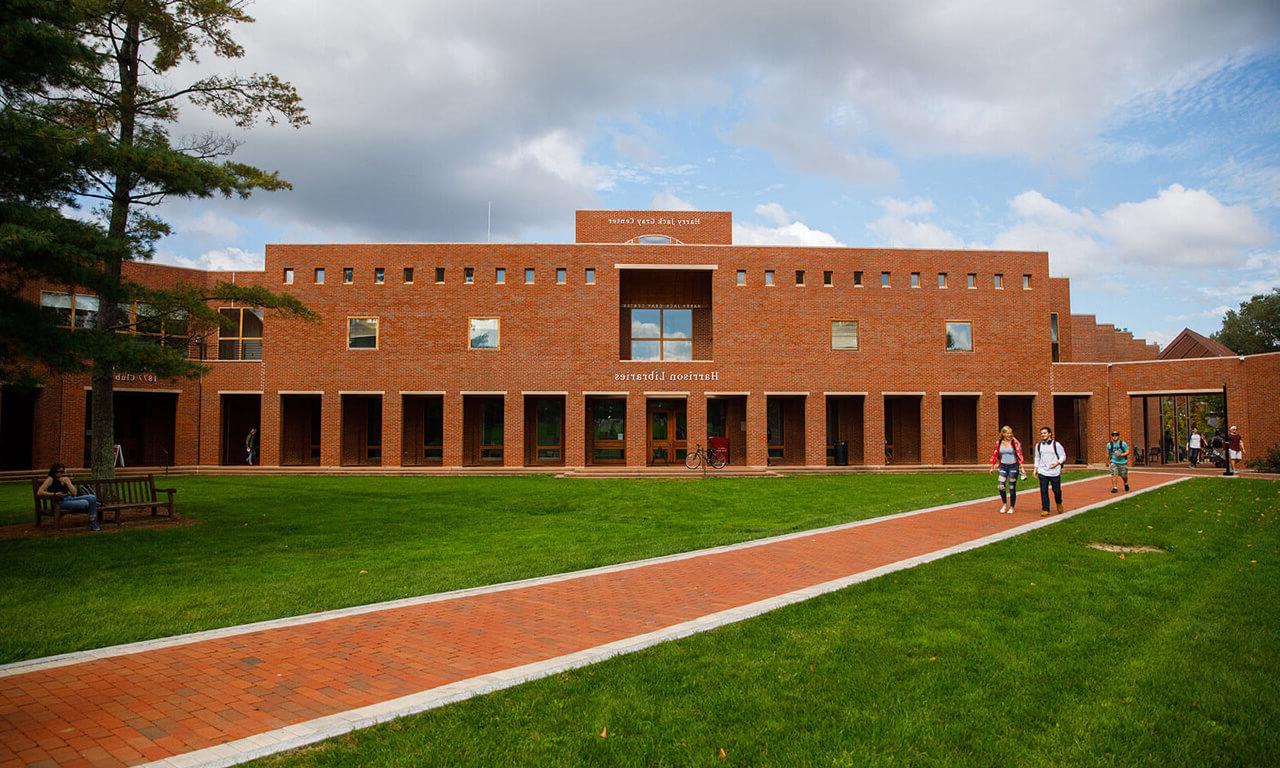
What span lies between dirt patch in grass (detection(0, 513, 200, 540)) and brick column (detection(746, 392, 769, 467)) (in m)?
18.9

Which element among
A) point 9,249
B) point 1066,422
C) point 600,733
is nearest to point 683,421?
point 1066,422

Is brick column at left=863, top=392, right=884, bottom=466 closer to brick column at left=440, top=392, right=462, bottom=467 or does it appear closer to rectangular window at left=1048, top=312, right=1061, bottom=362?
rectangular window at left=1048, top=312, right=1061, bottom=362

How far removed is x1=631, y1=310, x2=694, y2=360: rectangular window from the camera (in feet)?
97.9

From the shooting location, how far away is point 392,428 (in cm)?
2786

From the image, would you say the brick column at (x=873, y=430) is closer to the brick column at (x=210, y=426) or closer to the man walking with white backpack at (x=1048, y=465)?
the man walking with white backpack at (x=1048, y=465)

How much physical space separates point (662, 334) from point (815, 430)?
715cm

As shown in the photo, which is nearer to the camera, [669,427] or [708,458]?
[708,458]

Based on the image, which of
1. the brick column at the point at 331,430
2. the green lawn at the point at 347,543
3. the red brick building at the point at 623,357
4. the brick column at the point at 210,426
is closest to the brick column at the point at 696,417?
the red brick building at the point at 623,357

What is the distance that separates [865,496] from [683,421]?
1358cm

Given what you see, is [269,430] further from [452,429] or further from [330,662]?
[330,662]

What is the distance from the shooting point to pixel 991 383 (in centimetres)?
2914

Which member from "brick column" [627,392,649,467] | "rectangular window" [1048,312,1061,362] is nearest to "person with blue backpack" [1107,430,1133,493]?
"brick column" [627,392,649,467]

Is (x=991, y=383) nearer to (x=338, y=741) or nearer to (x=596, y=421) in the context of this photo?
(x=596, y=421)

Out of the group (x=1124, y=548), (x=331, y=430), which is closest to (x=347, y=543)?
(x=1124, y=548)
